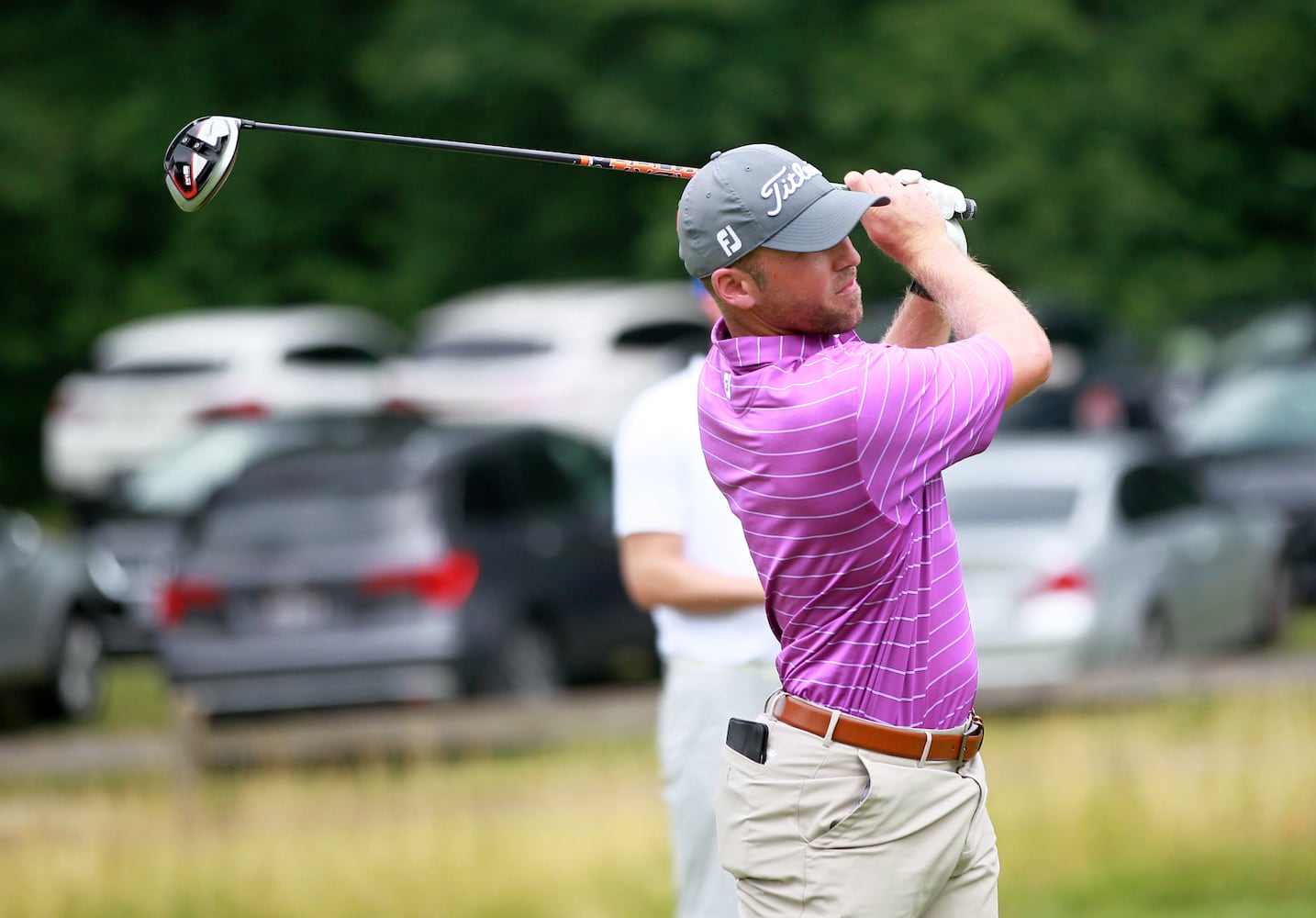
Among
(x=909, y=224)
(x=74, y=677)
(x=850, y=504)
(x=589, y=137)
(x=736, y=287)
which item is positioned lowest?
(x=74, y=677)

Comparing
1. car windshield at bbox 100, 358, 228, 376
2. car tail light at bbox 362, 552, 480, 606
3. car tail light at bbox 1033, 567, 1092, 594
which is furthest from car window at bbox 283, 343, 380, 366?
car tail light at bbox 1033, 567, 1092, 594

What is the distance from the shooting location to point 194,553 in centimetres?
1148

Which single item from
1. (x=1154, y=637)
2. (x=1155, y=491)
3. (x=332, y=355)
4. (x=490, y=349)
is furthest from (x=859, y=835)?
(x=332, y=355)

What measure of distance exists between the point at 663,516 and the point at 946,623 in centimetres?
165

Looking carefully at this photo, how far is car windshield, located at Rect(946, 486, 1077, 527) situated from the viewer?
11.5 meters

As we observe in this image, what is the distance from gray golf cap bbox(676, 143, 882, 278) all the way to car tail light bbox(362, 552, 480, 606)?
7.50m

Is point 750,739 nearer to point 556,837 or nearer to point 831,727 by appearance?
point 831,727

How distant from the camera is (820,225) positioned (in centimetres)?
369

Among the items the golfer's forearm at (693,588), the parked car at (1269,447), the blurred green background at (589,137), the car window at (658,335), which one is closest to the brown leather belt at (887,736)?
the golfer's forearm at (693,588)

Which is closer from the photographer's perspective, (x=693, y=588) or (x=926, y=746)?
(x=926, y=746)

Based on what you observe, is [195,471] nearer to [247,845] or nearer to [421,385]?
[421,385]

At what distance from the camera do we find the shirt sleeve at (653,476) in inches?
210

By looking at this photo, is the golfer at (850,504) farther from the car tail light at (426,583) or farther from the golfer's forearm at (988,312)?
the car tail light at (426,583)

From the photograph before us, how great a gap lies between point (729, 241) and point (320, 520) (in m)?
7.93
